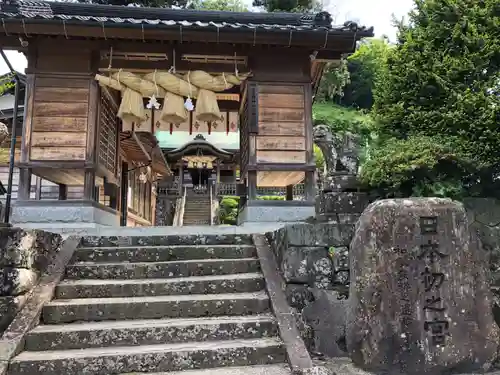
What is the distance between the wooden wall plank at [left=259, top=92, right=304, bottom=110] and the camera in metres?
8.80

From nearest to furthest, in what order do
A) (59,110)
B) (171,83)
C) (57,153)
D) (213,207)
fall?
(57,153) → (59,110) → (171,83) → (213,207)

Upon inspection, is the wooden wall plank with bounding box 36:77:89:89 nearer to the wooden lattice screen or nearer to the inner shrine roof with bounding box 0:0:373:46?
the inner shrine roof with bounding box 0:0:373:46

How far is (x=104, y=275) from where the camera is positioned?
491cm

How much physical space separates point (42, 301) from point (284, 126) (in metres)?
6.10

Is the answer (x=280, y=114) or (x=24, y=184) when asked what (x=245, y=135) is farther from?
(x=24, y=184)

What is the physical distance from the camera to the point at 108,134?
403 inches

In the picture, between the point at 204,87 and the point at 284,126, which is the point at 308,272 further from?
the point at 204,87

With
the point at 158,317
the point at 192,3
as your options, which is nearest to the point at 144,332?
the point at 158,317

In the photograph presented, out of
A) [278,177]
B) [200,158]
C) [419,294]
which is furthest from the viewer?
[200,158]

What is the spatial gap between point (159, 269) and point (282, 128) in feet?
16.0

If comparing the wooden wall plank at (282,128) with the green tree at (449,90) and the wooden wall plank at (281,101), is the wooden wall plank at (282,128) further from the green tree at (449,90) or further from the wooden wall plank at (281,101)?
the green tree at (449,90)

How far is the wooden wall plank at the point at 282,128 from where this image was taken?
8.70 meters

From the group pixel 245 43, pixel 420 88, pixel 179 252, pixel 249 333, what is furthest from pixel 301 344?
pixel 245 43

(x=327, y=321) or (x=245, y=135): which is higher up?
(x=245, y=135)
